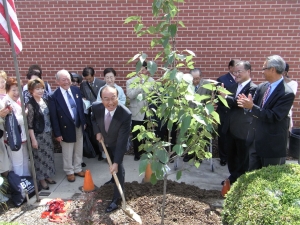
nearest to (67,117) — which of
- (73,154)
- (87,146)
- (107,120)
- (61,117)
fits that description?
(61,117)

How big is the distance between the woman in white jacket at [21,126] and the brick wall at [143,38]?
2411 mm

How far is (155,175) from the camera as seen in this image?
2.84 meters

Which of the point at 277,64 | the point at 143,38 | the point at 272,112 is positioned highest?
the point at 143,38

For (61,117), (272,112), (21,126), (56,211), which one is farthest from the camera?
(61,117)

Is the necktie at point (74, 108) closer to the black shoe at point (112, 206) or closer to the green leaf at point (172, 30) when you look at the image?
A: the black shoe at point (112, 206)

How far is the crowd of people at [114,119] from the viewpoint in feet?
11.4

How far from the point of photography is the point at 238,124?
431 cm

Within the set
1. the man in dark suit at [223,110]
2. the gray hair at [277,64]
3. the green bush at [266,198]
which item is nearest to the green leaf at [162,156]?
the green bush at [266,198]

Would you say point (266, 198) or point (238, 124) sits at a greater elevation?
point (238, 124)

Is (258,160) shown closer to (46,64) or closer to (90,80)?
(90,80)

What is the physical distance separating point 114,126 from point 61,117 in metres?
1.27

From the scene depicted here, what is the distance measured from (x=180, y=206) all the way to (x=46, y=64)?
4498 millimetres

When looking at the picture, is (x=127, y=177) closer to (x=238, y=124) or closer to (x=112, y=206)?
(x=112, y=206)

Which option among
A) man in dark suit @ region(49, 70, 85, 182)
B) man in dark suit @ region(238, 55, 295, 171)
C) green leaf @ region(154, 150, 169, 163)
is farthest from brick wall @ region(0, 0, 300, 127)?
green leaf @ region(154, 150, 169, 163)
